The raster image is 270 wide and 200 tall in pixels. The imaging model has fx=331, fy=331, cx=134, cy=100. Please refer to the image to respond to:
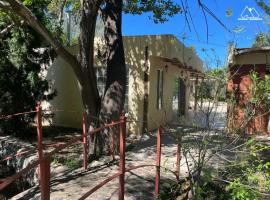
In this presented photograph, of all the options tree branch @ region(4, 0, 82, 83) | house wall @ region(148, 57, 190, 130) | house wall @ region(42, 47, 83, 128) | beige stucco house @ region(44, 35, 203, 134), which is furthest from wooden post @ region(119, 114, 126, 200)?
house wall @ region(42, 47, 83, 128)

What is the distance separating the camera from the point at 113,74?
7.95 meters

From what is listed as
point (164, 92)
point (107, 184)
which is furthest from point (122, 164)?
point (164, 92)

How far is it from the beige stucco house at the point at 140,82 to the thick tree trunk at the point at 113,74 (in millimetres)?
2202

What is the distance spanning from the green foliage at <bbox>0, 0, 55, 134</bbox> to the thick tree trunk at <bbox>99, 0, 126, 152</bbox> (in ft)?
12.5

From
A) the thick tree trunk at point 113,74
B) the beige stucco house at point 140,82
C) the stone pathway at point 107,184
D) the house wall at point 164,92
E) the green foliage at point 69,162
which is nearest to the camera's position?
the stone pathway at point 107,184

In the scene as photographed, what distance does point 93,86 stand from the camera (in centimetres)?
796

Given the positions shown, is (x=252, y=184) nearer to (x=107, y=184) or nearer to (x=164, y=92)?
(x=107, y=184)

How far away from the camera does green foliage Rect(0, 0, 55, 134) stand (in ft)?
35.1

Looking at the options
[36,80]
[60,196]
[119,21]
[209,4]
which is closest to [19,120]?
[36,80]

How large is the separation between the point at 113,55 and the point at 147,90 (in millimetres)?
3362

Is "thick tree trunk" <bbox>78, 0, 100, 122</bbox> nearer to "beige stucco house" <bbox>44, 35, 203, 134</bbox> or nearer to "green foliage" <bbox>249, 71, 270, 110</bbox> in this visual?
"beige stucco house" <bbox>44, 35, 203, 134</bbox>

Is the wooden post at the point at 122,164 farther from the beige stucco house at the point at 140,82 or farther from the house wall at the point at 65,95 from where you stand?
the house wall at the point at 65,95

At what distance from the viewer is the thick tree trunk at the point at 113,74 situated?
7.86m

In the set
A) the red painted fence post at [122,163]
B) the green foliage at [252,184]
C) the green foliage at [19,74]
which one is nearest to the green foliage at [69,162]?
the red painted fence post at [122,163]
